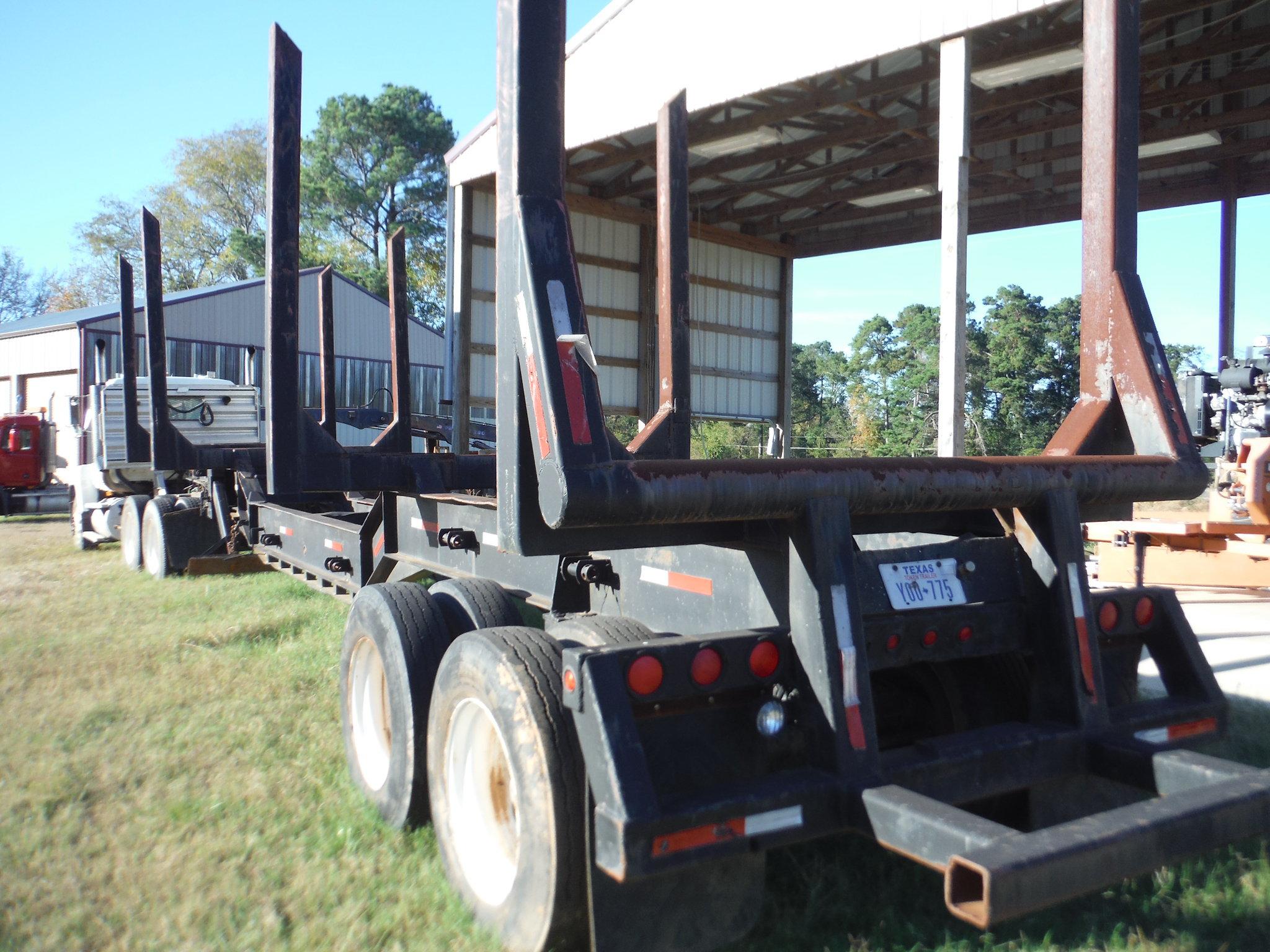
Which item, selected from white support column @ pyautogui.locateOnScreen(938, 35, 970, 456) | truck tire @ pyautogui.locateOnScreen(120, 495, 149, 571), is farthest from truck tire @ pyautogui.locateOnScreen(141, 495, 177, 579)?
white support column @ pyautogui.locateOnScreen(938, 35, 970, 456)

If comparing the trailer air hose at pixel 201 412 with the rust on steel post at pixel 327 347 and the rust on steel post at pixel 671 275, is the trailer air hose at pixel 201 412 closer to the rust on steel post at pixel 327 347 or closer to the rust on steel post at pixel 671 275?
the rust on steel post at pixel 327 347

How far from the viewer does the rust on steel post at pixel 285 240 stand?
4164 mm

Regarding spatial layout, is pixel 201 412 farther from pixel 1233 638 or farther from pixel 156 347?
pixel 1233 638

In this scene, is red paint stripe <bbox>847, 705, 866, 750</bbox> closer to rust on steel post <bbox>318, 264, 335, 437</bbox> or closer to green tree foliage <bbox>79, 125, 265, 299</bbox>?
rust on steel post <bbox>318, 264, 335, 437</bbox>

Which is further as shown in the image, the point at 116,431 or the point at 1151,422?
the point at 116,431

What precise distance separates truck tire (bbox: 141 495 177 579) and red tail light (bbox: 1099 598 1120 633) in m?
8.90

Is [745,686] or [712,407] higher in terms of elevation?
[712,407]

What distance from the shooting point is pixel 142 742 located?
14.8 ft

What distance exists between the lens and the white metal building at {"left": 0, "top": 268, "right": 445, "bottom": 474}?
24219 millimetres

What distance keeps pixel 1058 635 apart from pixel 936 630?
1.29 feet

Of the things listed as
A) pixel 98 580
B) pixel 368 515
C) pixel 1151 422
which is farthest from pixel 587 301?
pixel 1151 422

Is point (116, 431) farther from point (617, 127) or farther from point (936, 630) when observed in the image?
point (936, 630)

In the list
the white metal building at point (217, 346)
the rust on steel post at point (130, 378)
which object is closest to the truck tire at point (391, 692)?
the rust on steel post at point (130, 378)

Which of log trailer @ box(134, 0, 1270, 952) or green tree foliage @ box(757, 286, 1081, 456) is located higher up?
green tree foliage @ box(757, 286, 1081, 456)
